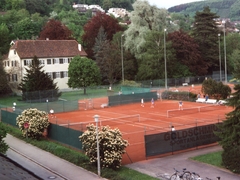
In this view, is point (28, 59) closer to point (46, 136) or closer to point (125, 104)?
point (125, 104)

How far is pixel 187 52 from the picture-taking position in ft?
256

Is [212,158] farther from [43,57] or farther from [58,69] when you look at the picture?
[58,69]

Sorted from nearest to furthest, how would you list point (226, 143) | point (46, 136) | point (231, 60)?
point (226, 143)
point (46, 136)
point (231, 60)

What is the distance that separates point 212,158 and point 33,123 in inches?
563

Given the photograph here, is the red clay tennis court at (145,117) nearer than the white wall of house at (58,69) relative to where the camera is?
Yes

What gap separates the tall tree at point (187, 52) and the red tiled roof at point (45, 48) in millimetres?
18992

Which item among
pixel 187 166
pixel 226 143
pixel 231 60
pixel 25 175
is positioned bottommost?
pixel 187 166

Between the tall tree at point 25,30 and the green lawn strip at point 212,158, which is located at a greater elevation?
the tall tree at point 25,30

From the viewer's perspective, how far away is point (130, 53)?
78375 mm

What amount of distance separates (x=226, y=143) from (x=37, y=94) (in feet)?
123

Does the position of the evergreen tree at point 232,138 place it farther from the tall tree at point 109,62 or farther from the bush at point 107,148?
the tall tree at point 109,62

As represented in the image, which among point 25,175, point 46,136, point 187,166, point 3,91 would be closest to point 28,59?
point 3,91

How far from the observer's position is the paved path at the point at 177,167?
67.2 ft

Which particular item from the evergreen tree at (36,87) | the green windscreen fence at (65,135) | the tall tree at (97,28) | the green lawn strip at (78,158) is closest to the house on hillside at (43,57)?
the evergreen tree at (36,87)
